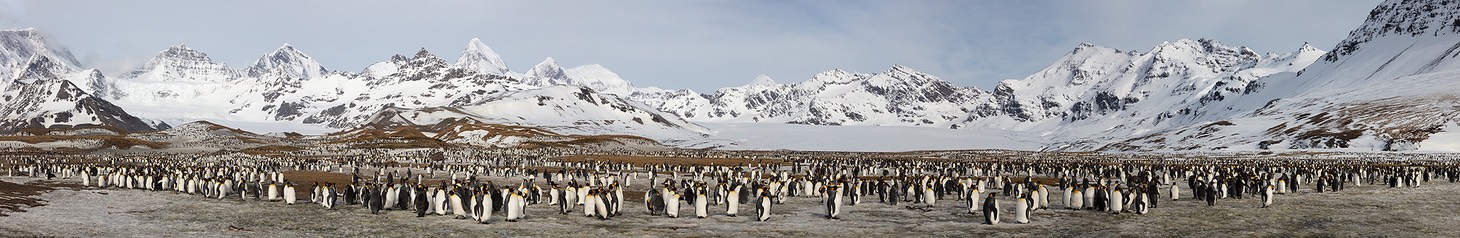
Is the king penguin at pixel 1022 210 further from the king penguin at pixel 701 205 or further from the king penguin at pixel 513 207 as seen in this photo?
the king penguin at pixel 513 207

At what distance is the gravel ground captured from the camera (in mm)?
15867

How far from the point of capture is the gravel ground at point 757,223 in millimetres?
15867

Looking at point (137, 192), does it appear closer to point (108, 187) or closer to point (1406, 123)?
point (108, 187)

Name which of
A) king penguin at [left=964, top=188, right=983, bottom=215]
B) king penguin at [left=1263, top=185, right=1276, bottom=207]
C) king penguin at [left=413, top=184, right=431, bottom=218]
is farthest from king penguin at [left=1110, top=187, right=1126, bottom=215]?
king penguin at [left=413, top=184, right=431, bottom=218]

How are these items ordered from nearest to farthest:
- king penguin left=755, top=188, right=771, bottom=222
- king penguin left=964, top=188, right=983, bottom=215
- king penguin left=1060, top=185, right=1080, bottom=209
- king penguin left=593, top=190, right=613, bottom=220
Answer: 1. king penguin left=755, top=188, right=771, bottom=222
2. king penguin left=593, top=190, right=613, bottom=220
3. king penguin left=964, top=188, right=983, bottom=215
4. king penguin left=1060, top=185, right=1080, bottom=209

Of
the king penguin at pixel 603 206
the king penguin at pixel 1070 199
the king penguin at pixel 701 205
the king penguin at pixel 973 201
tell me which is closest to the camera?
the king penguin at pixel 603 206

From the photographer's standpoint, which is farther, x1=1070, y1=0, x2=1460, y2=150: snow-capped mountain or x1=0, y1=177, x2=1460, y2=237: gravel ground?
x1=1070, y1=0, x2=1460, y2=150: snow-capped mountain

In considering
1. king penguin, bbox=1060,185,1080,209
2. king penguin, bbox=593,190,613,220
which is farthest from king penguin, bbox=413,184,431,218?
king penguin, bbox=1060,185,1080,209

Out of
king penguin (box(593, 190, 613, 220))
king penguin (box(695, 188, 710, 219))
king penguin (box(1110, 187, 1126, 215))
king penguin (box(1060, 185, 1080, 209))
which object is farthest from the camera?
king penguin (box(1060, 185, 1080, 209))

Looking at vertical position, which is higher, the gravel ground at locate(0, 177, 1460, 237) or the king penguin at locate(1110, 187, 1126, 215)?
the king penguin at locate(1110, 187, 1126, 215)

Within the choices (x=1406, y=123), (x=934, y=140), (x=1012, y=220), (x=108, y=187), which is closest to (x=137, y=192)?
(x=108, y=187)

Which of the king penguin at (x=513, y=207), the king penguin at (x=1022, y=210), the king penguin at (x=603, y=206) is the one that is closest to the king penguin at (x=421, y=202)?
the king penguin at (x=513, y=207)

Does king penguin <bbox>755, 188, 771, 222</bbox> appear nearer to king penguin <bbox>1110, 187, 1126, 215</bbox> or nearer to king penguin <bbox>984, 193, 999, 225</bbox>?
king penguin <bbox>984, 193, 999, 225</bbox>

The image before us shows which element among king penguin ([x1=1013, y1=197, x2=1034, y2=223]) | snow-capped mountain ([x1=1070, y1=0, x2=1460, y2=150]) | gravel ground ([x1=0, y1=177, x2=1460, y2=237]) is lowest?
gravel ground ([x1=0, y1=177, x2=1460, y2=237])
